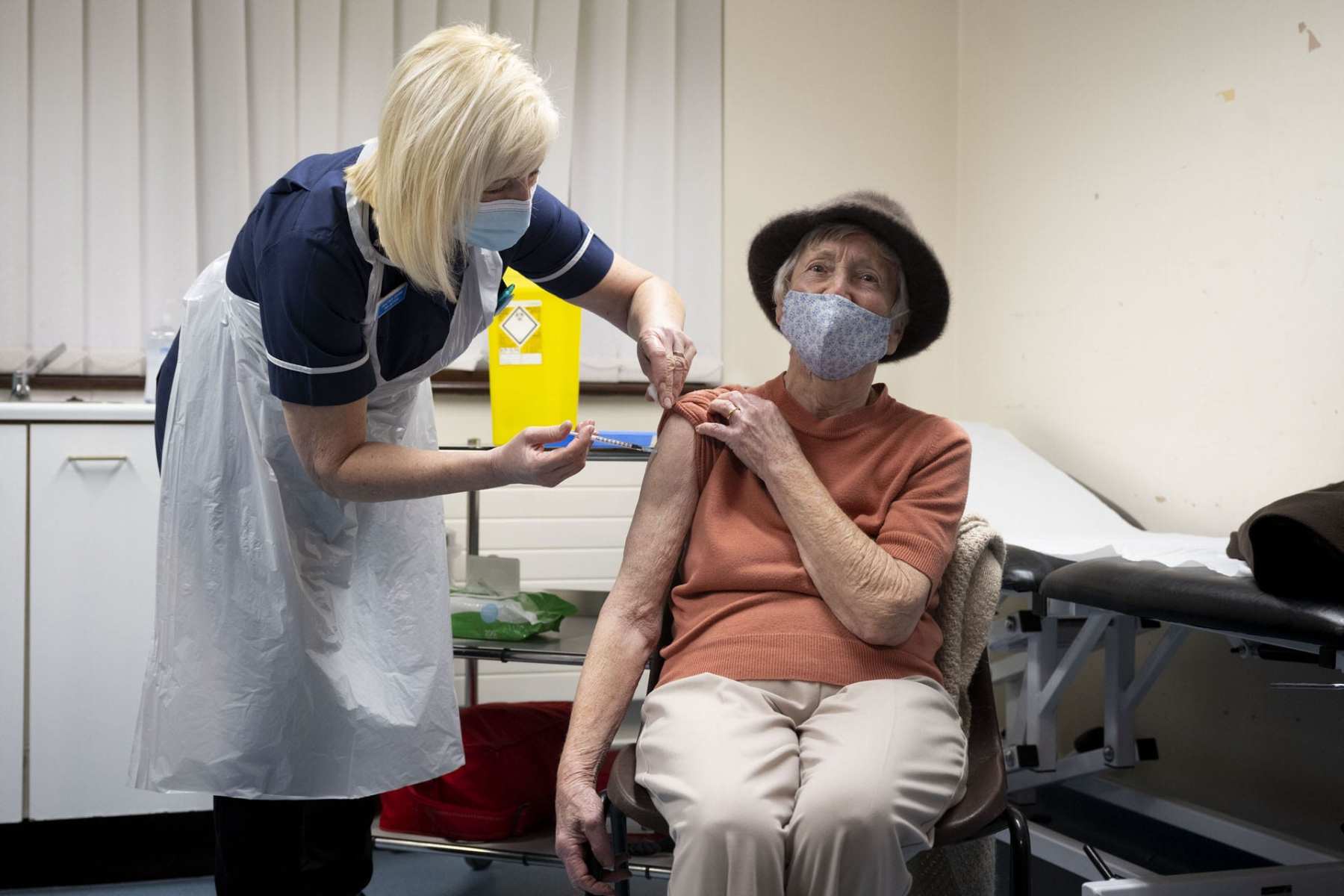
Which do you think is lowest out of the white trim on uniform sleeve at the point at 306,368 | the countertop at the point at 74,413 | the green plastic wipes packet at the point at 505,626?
the green plastic wipes packet at the point at 505,626

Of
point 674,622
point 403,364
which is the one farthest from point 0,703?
point 674,622

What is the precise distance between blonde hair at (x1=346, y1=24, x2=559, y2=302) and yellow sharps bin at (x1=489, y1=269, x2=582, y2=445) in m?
0.90

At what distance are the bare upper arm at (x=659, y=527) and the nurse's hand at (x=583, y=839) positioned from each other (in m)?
0.26

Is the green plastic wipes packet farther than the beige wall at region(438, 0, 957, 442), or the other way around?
the beige wall at region(438, 0, 957, 442)

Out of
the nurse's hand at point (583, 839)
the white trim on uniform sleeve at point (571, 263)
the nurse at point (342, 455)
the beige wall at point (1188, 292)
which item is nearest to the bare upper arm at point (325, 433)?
the nurse at point (342, 455)

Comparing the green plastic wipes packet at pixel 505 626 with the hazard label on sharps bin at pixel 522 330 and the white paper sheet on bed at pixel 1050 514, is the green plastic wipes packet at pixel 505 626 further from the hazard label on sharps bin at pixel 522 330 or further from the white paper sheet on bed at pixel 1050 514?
the white paper sheet on bed at pixel 1050 514

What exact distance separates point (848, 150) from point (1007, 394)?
89 centimetres

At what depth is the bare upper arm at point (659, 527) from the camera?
5.08ft

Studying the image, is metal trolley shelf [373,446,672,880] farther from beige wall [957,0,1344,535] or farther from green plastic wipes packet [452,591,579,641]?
beige wall [957,0,1344,535]

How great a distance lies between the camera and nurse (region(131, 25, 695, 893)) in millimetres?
1305

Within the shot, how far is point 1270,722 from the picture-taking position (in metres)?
2.38

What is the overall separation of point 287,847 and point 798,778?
809mm

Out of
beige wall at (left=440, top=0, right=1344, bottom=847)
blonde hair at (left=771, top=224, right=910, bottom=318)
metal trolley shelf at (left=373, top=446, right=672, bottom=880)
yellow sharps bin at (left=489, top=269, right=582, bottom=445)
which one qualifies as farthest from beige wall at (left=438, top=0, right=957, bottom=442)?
blonde hair at (left=771, top=224, right=910, bottom=318)

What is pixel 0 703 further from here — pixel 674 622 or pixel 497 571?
pixel 674 622
